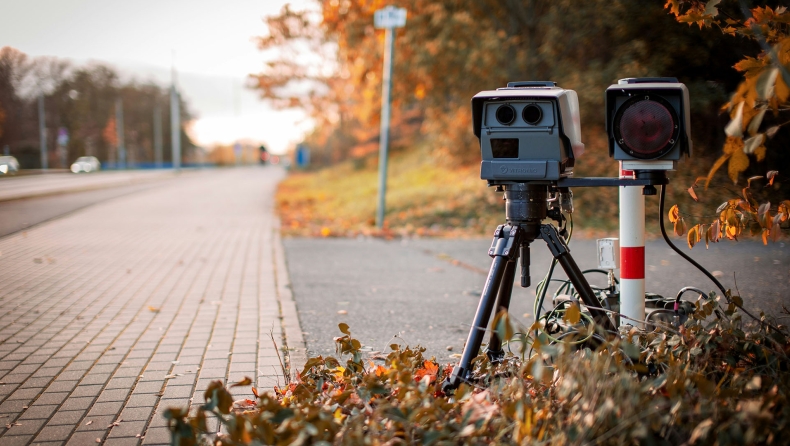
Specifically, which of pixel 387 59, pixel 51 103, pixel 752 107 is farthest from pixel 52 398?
pixel 387 59

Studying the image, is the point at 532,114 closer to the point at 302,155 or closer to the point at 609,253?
the point at 609,253

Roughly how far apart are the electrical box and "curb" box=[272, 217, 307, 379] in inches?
67.4

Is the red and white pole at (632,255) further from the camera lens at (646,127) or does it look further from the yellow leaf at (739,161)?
the yellow leaf at (739,161)

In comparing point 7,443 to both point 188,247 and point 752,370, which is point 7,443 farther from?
point 188,247

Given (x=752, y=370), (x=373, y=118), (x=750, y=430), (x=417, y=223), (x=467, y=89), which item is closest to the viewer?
(x=750, y=430)

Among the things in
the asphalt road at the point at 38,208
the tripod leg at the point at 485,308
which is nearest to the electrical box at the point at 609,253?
the tripod leg at the point at 485,308

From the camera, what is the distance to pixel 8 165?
7.26 metres

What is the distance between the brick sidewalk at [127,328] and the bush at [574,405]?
865 millimetres

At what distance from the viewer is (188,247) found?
9.88 meters

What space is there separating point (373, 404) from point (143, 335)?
2.74 m

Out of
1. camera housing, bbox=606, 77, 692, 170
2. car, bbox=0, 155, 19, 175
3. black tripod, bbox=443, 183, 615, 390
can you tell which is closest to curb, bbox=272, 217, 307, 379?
black tripod, bbox=443, 183, 615, 390

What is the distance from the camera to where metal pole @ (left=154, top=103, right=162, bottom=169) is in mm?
43281

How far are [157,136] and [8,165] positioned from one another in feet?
145

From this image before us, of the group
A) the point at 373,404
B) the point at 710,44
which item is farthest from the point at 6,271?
the point at 710,44
